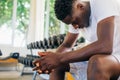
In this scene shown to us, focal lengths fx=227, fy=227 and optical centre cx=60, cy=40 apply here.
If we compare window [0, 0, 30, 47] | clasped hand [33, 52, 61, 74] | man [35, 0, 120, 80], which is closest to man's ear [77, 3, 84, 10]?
man [35, 0, 120, 80]

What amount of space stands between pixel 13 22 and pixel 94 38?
5152mm

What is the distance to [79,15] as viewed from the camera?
1.14 metres

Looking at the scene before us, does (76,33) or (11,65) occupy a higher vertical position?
(76,33)

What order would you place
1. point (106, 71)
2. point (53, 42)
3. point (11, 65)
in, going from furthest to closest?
point (11, 65) → point (53, 42) → point (106, 71)

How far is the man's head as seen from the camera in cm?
113

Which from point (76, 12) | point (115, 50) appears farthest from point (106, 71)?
point (76, 12)

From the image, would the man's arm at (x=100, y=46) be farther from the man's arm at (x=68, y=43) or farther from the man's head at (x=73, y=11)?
the man's arm at (x=68, y=43)

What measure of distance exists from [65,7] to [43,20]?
5.05m

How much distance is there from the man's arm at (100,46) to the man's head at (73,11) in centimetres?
14

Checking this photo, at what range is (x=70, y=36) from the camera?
1535 mm

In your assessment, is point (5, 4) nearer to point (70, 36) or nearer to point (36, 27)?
point (36, 27)

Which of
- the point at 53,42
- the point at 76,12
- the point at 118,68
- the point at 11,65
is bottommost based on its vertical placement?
the point at 11,65

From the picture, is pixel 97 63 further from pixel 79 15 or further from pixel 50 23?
pixel 50 23

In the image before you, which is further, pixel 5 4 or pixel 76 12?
pixel 5 4
